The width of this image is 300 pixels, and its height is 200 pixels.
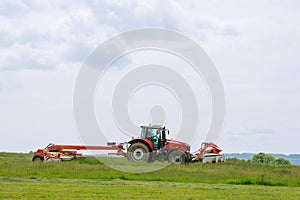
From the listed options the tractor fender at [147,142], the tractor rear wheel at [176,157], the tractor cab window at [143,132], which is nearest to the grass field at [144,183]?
the tractor fender at [147,142]

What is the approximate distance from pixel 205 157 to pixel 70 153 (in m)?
7.08

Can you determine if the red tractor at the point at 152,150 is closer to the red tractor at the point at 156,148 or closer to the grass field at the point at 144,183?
the red tractor at the point at 156,148

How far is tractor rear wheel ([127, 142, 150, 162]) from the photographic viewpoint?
1129 inches

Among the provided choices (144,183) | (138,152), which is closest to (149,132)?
(138,152)

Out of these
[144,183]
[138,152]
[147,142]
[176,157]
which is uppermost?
[147,142]

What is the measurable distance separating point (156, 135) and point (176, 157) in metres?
1.57

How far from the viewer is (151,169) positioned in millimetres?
23844

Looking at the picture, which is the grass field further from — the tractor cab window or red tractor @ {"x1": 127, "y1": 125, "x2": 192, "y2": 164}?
the tractor cab window

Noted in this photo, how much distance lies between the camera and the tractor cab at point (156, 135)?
2925cm

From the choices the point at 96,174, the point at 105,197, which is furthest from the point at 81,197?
the point at 96,174

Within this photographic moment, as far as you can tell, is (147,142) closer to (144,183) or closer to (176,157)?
(176,157)

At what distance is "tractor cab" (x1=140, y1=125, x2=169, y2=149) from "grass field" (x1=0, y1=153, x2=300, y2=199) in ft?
10.7

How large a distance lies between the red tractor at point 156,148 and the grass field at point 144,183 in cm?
244

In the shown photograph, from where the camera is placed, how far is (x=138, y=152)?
28.9 metres
